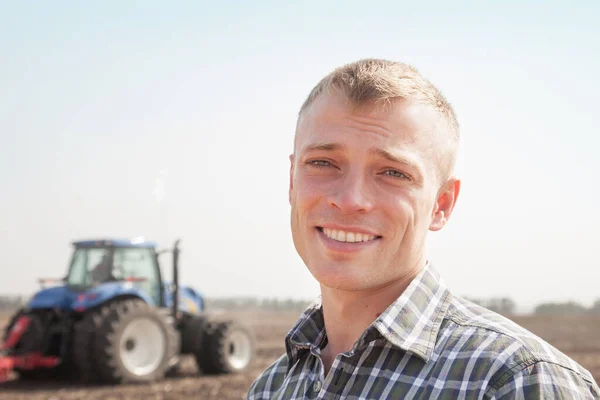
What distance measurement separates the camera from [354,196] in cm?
182

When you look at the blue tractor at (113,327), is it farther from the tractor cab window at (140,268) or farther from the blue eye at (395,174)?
the blue eye at (395,174)

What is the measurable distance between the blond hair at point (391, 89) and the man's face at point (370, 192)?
0.09ft

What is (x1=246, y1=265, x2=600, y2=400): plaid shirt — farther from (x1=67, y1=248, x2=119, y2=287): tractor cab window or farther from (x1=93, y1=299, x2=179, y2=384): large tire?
(x1=67, y1=248, x2=119, y2=287): tractor cab window

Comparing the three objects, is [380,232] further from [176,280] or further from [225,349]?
[225,349]

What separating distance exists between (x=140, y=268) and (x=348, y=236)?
10.1m

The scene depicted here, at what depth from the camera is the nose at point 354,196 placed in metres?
1.82

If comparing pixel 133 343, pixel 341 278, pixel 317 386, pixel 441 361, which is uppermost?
pixel 341 278

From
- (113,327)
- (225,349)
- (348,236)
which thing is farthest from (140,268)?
(348,236)

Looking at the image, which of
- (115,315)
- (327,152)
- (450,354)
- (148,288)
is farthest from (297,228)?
(148,288)

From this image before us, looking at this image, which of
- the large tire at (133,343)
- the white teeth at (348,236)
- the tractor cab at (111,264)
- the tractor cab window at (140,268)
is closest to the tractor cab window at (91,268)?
the tractor cab at (111,264)

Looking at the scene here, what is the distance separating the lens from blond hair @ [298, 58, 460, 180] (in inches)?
73.4

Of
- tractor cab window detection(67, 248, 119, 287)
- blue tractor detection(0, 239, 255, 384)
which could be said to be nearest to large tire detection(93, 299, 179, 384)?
blue tractor detection(0, 239, 255, 384)

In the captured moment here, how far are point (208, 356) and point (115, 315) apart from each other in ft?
7.23

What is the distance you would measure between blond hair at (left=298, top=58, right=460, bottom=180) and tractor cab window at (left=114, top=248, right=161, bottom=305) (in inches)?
382
